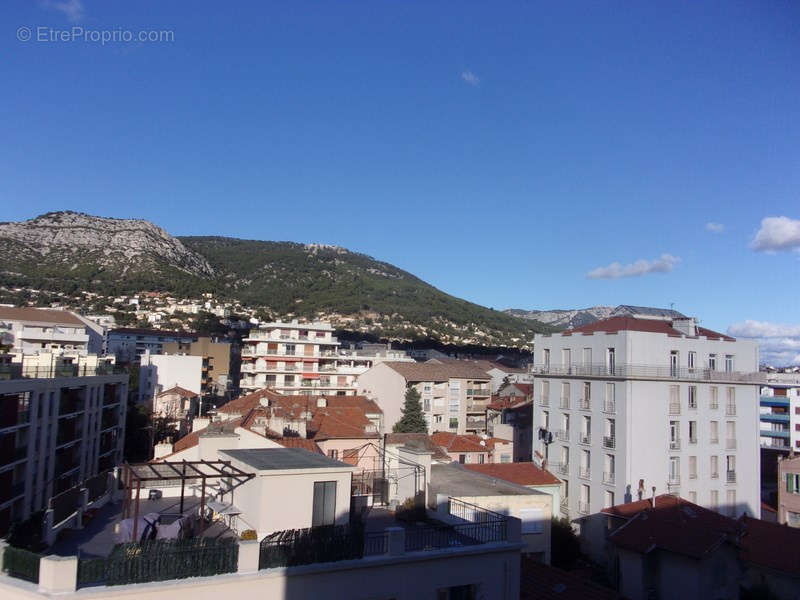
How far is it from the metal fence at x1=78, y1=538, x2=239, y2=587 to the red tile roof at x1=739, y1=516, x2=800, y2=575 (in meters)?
22.7

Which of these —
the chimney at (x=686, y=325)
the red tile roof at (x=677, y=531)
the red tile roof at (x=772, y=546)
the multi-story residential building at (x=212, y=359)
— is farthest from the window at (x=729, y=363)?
the multi-story residential building at (x=212, y=359)

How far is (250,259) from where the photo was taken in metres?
159

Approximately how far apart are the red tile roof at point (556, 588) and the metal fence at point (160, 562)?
8.18 metres

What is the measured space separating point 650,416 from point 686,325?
8.88 meters

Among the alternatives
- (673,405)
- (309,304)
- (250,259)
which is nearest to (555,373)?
(673,405)

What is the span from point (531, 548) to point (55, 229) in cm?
12738

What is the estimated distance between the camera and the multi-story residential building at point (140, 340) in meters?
86.1

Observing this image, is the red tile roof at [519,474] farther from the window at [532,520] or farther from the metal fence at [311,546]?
the metal fence at [311,546]

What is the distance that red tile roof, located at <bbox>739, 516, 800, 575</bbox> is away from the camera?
25.3 metres

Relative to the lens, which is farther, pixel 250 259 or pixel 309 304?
pixel 250 259

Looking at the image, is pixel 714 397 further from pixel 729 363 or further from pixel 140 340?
pixel 140 340

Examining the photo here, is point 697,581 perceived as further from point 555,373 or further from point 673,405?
point 555,373

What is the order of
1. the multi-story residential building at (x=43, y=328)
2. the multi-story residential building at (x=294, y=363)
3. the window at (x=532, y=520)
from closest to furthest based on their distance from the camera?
the window at (x=532, y=520)
the multi-story residential building at (x=43, y=328)
the multi-story residential building at (x=294, y=363)

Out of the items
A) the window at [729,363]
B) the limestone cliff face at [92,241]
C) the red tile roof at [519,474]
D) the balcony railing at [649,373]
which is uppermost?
the limestone cliff face at [92,241]
